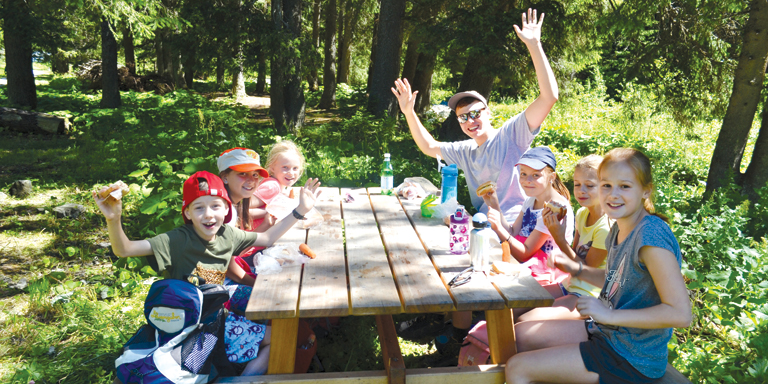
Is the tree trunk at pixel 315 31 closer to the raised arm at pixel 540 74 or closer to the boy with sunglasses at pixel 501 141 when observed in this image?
the boy with sunglasses at pixel 501 141

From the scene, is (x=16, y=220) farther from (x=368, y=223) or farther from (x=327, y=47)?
(x=327, y=47)

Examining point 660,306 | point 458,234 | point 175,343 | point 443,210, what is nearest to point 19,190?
point 175,343

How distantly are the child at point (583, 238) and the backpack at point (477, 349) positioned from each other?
0.21m

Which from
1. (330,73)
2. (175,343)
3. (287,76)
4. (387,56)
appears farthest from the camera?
(330,73)

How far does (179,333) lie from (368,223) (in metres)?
1.44

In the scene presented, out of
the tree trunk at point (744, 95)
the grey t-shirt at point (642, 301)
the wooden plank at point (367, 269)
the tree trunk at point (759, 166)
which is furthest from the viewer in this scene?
the tree trunk at point (759, 166)

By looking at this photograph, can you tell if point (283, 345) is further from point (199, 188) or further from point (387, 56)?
point (387, 56)

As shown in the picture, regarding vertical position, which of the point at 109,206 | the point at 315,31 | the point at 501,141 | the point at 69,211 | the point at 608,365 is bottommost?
the point at 69,211

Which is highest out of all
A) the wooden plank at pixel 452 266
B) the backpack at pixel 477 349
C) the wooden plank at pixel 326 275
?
the wooden plank at pixel 452 266

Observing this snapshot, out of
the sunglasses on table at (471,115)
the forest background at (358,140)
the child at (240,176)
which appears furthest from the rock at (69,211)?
the sunglasses on table at (471,115)

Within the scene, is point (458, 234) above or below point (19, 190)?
above

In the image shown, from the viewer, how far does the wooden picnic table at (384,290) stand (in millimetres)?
2047

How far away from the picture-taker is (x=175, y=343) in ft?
7.00

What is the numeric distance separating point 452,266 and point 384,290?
0.45 metres
